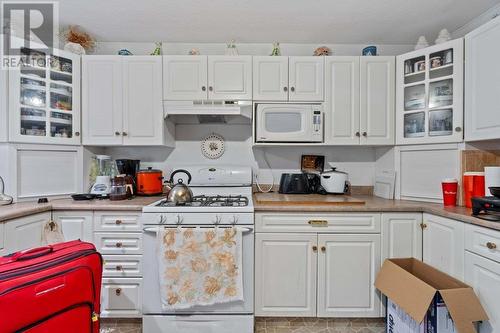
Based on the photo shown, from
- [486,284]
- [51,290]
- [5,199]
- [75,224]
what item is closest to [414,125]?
[486,284]

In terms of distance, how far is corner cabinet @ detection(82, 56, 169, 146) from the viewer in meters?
2.17

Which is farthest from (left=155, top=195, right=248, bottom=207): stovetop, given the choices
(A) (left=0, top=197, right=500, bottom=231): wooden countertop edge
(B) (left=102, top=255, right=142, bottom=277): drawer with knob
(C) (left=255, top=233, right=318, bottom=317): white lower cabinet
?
(B) (left=102, top=255, right=142, bottom=277): drawer with knob

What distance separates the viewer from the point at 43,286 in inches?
41.8

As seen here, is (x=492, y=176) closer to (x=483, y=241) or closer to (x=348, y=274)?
(x=483, y=241)

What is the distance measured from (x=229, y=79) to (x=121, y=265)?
1.73 m

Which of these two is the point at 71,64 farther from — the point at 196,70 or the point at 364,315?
the point at 364,315

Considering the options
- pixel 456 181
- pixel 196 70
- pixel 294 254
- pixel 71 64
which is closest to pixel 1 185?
pixel 71 64

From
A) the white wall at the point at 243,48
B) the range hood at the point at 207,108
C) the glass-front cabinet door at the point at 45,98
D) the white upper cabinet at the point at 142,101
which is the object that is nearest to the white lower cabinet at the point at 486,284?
the range hood at the point at 207,108

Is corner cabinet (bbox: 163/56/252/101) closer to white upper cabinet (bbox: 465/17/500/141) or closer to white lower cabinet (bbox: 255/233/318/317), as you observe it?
white lower cabinet (bbox: 255/233/318/317)

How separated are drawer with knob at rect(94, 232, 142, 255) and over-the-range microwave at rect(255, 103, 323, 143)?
49.8 inches

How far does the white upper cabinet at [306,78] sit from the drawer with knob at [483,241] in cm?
141

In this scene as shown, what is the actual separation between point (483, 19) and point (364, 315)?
2.56m

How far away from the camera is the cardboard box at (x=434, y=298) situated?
53.2 inches

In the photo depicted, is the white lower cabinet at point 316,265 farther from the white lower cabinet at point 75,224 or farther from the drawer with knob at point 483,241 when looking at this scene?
the white lower cabinet at point 75,224
